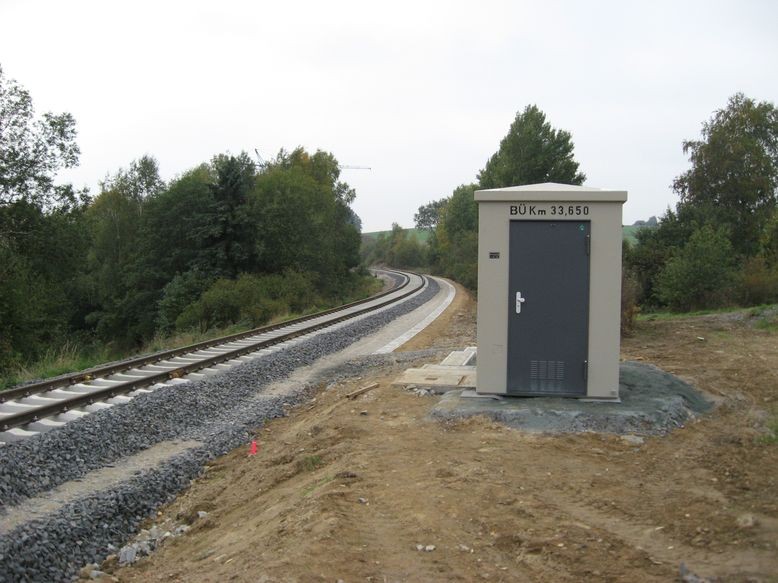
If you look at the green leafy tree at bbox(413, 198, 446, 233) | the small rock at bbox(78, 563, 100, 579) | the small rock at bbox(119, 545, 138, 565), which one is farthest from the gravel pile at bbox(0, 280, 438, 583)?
the green leafy tree at bbox(413, 198, 446, 233)

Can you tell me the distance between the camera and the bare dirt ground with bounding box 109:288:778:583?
4398mm

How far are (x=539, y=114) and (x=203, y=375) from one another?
47.3 m

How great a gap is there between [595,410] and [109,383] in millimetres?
7264

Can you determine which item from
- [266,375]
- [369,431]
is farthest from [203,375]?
[369,431]

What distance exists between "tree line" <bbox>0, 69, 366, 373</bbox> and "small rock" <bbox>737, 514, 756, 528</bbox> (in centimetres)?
2053

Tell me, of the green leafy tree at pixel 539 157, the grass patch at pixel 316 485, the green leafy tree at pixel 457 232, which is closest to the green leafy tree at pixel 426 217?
the green leafy tree at pixel 457 232

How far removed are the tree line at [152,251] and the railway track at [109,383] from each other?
889 centimetres

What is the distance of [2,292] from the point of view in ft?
90.1

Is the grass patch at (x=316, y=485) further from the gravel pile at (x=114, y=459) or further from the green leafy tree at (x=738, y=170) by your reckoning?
the green leafy tree at (x=738, y=170)

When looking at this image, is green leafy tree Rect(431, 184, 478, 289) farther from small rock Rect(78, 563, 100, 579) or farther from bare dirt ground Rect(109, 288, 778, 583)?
small rock Rect(78, 563, 100, 579)

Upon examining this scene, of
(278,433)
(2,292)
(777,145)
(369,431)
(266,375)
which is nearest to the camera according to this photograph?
(369,431)

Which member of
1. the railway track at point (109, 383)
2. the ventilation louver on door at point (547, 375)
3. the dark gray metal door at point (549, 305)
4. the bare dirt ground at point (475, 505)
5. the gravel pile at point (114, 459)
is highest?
the dark gray metal door at point (549, 305)

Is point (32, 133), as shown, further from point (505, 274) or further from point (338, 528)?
point (338, 528)

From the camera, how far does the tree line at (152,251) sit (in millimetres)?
30922
